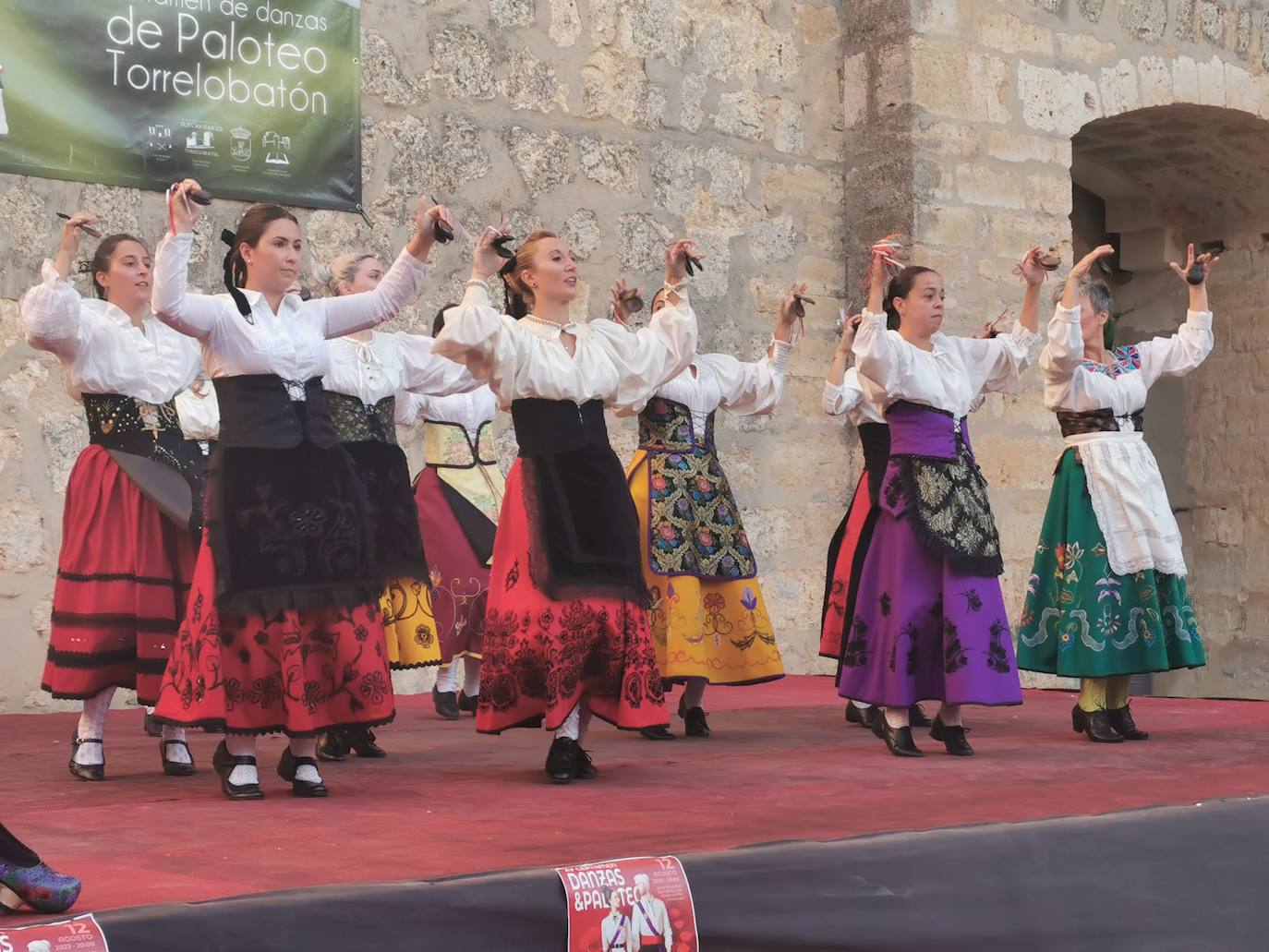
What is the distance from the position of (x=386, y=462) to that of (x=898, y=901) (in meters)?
2.60

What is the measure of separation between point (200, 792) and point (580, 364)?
1.34 meters

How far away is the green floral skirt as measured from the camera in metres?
5.00

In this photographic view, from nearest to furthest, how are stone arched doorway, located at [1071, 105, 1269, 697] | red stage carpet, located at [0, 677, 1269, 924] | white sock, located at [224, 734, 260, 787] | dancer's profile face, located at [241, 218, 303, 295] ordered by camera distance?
red stage carpet, located at [0, 677, 1269, 924], white sock, located at [224, 734, 260, 787], dancer's profile face, located at [241, 218, 303, 295], stone arched doorway, located at [1071, 105, 1269, 697]

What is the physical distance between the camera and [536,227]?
23.1 feet

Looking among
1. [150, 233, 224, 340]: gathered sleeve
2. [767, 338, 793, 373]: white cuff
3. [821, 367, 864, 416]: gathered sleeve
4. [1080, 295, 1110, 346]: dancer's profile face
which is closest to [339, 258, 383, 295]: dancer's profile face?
[767, 338, 793, 373]: white cuff

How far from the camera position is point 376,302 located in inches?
161

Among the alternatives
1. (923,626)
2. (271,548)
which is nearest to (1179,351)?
(923,626)

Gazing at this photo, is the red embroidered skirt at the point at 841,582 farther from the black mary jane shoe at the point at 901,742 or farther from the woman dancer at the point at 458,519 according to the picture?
the woman dancer at the point at 458,519

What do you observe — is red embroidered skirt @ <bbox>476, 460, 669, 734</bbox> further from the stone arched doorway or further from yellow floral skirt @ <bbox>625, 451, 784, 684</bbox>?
the stone arched doorway

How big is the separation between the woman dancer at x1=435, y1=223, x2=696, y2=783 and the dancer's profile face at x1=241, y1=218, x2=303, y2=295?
386 mm

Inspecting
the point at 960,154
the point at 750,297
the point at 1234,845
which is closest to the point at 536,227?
the point at 750,297

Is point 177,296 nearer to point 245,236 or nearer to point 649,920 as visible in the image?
point 245,236

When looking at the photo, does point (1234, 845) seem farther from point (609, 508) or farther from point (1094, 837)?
point (609, 508)

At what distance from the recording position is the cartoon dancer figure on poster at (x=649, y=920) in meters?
2.67
